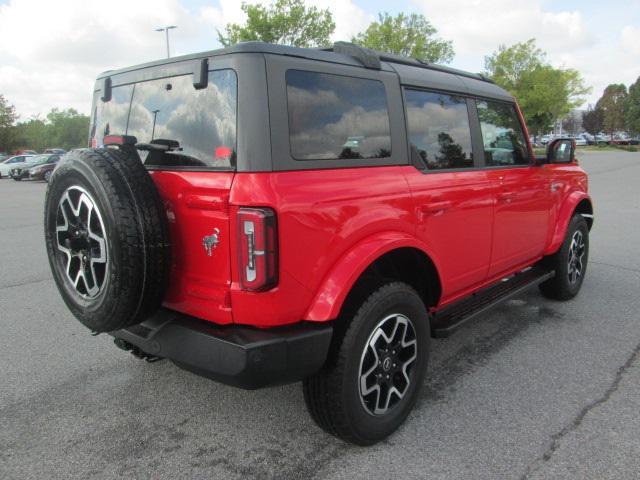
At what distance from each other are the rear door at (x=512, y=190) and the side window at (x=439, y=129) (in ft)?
0.88

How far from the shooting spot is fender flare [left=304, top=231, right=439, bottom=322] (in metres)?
2.28

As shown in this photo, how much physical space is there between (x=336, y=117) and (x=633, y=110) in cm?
8438

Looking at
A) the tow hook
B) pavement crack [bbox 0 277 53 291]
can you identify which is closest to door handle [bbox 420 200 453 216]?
the tow hook

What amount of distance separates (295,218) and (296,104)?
1.79 feet

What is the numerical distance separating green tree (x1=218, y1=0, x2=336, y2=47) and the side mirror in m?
25.6

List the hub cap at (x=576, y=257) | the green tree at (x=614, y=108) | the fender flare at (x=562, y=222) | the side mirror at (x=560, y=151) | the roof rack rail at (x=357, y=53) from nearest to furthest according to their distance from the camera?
the roof rack rail at (x=357, y=53) → the side mirror at (x=560, y=151) → the fender flare at (x=562, y=222) → the hub cap at (x=576, y=257) → the green tree at (x=614, y=108)

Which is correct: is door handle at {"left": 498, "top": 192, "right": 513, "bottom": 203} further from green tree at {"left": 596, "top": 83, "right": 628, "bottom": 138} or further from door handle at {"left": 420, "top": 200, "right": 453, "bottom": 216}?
green tree at {"left": 596, "top": 83, "right": 628, "bottom": 138}

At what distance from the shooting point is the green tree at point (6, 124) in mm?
56562

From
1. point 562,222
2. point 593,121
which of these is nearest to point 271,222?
point 562,222

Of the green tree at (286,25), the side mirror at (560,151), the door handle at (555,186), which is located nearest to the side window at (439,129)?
the side mirror at (560,151)

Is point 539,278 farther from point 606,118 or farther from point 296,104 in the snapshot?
point 606,118

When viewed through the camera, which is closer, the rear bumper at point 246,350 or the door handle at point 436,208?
the rear bumper at point 246,350

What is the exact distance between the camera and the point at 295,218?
85.4 inches

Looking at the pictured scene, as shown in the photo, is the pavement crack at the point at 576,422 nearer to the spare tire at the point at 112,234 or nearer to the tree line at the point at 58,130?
the spare tire at the point at 112,234
